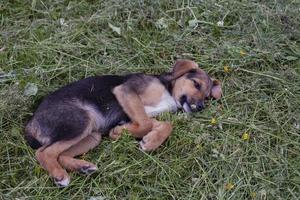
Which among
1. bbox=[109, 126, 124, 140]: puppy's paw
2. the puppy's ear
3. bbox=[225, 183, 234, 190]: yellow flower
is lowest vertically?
bbox=[225, 183, 234, 190]: yellow flower

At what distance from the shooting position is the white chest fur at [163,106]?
584cm

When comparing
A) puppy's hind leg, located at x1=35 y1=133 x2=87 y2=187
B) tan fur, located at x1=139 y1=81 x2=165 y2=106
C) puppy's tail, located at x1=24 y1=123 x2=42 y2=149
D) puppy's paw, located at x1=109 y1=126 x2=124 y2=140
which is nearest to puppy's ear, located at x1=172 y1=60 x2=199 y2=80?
tan fur, located at x1=139 y1=81 x2=165 y2=106

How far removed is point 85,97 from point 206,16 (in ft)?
8.54

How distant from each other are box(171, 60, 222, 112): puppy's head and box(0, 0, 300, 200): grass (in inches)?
5.6

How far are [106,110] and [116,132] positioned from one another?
300 millimetres

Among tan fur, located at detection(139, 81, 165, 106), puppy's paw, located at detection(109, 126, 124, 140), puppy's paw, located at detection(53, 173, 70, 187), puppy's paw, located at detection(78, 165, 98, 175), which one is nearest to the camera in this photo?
puppy's paw, located at detection(53, 173, 70, 187)

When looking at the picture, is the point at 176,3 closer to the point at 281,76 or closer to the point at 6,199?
the point at 281,76

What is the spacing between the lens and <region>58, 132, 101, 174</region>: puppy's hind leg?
4984 millimetres

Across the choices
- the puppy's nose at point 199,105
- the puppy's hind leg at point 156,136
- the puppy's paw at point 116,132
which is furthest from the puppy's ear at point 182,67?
Result: the puppy's paw at point 116,132

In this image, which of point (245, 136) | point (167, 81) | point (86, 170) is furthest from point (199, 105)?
point (86, 170)

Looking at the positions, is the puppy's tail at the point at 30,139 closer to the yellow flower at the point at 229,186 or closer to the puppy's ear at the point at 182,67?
the puppy's ear at the point at 182,67

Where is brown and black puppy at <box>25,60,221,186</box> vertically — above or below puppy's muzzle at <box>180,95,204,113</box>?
above

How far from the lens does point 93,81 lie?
5750mm

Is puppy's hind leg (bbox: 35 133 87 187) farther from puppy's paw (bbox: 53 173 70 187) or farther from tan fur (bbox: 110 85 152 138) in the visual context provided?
tan fur (bbox: 110 85 152 138)
